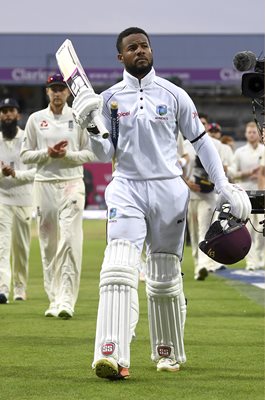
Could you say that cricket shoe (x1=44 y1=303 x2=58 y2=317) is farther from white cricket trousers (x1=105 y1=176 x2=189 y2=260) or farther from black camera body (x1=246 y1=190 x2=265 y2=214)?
black camera body (x1=246 y1=190 x2=265 y2=214)

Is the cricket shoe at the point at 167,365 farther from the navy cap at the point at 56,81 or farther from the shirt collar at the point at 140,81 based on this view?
the navy cap at the point at 56,81

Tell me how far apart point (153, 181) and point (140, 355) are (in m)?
1.74

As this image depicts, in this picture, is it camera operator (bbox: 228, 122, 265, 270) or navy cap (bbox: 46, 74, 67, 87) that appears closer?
navy cap (bbox: 46, 74, 67, 87)

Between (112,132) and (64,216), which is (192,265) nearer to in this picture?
(64,216)

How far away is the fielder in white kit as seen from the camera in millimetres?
8273

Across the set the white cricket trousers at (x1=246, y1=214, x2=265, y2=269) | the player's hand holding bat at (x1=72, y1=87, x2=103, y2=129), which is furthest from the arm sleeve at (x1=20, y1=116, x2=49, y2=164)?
the white cricket trousers at (x1=246, y1=214, x2=265, y2=269)

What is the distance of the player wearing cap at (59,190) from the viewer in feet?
40.5

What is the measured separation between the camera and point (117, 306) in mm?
7926

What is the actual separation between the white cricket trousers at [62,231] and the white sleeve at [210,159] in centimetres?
394

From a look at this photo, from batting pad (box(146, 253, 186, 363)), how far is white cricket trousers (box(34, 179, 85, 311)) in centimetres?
368

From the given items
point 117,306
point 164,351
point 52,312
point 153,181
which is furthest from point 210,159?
point 52,312

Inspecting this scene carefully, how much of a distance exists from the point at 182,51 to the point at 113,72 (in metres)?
3.80

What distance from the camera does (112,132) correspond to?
27.7ft

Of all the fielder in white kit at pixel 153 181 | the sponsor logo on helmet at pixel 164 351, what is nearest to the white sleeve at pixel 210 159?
the fielder in white kit at pixel 153 181
